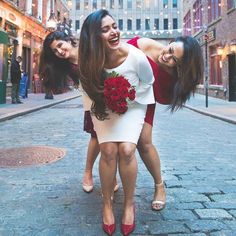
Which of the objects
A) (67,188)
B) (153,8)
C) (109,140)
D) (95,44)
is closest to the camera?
(95,44)

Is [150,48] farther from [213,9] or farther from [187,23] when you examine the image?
[187,23]

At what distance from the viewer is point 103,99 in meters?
2.77

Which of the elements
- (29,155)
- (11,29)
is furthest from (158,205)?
(11,29)

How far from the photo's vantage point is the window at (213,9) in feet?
82.6

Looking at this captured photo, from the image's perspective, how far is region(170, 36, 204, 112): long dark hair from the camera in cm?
312

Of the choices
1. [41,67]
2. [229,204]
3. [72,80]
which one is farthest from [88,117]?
[229,204]

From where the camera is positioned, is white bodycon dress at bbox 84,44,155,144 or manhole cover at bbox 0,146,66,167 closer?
white bodycon dress at bbox 84,44,155,144

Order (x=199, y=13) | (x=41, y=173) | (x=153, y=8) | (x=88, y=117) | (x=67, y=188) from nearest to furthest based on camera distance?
(x=88, y=117)
(x=67, y=188)
(x=41, y=173)
(x=199, y=13)
(x=153, y=8)

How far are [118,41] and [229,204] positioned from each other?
72.0 inches

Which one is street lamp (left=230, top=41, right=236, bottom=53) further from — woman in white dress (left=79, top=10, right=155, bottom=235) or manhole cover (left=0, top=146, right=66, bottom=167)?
woman in white dress (left=79, top=10, right=155, bottom=235)

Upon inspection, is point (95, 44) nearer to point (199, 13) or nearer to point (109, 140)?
point (109, 140)

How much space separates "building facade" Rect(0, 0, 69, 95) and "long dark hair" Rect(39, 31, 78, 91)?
58.4 ft

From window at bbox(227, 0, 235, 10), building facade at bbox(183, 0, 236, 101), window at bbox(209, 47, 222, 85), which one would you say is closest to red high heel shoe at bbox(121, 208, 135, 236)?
building facade at bbox(183, 0, 236, 101)

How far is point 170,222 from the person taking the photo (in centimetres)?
305
